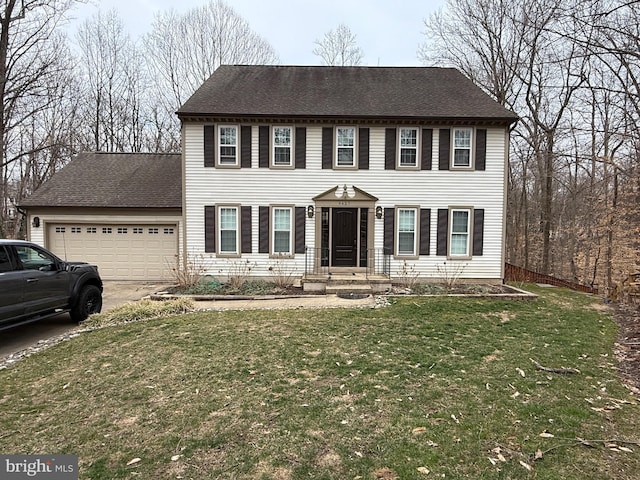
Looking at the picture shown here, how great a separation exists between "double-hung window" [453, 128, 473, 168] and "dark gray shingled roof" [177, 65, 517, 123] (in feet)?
1.84

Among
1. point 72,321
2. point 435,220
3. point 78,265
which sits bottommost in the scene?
point 72,321

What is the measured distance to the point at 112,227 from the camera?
12797 mm

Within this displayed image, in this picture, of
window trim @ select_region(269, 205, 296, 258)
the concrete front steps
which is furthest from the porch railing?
the concrete front steps

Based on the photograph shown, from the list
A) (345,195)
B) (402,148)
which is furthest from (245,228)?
(402,148)

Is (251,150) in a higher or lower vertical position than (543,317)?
higher

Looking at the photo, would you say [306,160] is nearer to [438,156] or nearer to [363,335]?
[438,156]

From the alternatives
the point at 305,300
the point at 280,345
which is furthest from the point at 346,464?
the point at 305,300

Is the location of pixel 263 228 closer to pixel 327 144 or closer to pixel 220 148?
pixel 220 148

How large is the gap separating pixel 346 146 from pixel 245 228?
165 inches

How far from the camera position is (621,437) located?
128 inches

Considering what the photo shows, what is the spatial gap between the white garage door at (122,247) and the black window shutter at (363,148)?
6857 millimetres

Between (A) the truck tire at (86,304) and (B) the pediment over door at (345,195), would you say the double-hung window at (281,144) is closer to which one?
(B) the pediment over door at (345,195)

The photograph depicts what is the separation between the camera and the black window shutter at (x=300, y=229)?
1166 centimetres

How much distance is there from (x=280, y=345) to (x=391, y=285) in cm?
592
